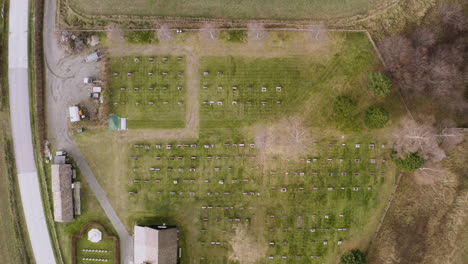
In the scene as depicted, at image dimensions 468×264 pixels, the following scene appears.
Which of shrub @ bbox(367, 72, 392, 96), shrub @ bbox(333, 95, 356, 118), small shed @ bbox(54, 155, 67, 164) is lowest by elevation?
small shed @ bbox(54, 155, 67, 164)

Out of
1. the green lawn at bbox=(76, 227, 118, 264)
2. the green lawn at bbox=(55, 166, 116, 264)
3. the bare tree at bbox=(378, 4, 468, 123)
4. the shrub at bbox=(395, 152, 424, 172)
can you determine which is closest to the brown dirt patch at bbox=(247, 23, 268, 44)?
the bare tree at bbox=(378, 4, 468, 123)

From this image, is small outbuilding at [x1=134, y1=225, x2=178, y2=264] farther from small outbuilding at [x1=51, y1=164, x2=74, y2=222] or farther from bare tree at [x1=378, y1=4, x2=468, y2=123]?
bare tree at [x1=378, y1=4, x2=468, y2=123]

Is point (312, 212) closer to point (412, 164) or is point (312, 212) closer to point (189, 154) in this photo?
point (412, 164)

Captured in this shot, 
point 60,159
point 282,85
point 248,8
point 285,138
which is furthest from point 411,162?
point 60,159

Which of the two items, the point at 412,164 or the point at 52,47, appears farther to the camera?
the point at 52,47

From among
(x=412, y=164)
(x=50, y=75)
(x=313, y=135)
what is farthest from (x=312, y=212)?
(x=50, y=75)

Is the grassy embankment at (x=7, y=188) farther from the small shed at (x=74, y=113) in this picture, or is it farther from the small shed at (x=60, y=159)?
the small shed at (x=74, y=113)

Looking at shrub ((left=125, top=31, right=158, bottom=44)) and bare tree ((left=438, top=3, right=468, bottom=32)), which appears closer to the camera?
bare tree ((left=438, top=3, right=468, bottom=32))

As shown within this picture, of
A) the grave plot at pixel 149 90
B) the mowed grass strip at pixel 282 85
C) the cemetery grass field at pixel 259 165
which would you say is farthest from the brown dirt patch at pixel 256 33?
the grave plot at pixel 149 90

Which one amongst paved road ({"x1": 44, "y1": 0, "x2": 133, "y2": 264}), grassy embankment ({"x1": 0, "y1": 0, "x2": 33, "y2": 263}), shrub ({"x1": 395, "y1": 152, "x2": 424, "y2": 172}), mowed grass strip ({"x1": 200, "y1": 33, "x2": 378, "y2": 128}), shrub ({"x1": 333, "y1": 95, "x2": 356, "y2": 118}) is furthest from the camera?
grassy embankment ({"x1": 0, "y1": 0, "x2": 33, "y2": 263})
